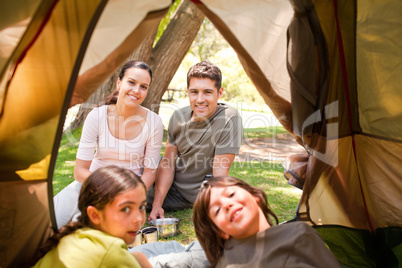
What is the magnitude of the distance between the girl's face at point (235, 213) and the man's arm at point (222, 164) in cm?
110

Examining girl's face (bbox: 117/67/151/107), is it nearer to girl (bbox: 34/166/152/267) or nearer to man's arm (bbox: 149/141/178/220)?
man's arm (bbox: 149/141/178/220)

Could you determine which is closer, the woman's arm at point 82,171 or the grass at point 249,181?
the woman's arm at point 82,171

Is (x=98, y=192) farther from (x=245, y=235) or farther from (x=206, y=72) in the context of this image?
(x=206, y=72)

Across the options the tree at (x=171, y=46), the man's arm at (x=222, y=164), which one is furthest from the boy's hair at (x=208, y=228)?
the tree at (x=171, y=46)

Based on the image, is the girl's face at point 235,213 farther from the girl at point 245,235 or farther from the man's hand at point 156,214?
the man's hand at point 156,214

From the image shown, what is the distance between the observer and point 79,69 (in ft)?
5.97

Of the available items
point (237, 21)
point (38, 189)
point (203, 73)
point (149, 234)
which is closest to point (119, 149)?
point (149, 234)

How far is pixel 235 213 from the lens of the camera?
1.83m

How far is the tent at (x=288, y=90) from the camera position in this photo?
1.77 m

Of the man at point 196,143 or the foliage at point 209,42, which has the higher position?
the foliage at point 209,42

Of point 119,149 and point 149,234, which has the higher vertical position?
point 119,149

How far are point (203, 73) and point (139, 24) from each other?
114 cm

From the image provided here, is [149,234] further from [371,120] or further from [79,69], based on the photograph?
[371,120]

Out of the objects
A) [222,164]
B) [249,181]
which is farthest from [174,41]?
[222,164]
